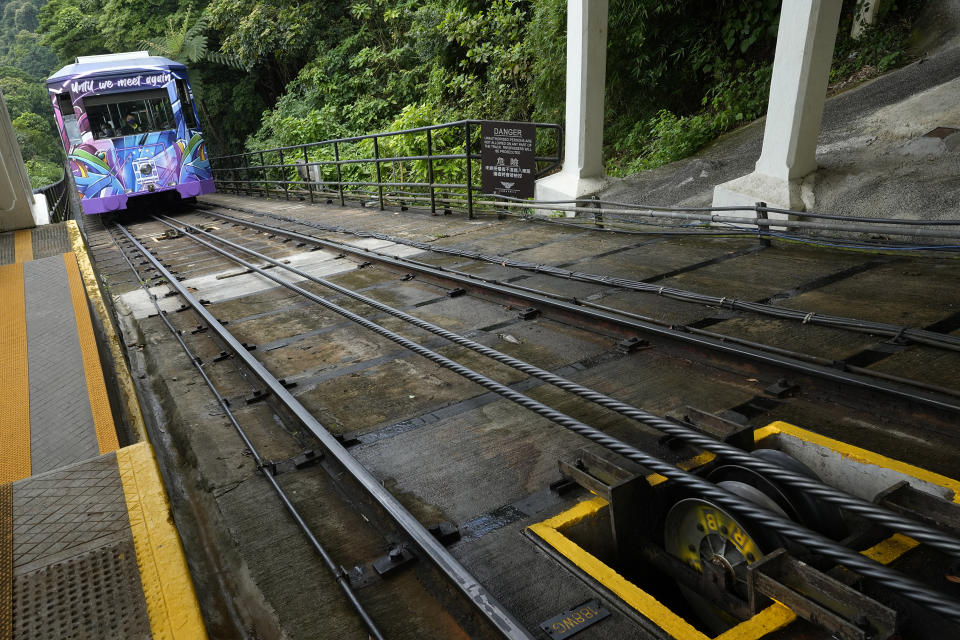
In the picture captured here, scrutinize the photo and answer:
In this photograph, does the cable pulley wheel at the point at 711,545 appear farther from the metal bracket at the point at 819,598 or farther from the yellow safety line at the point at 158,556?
the yellow safety line at the point at 158,556

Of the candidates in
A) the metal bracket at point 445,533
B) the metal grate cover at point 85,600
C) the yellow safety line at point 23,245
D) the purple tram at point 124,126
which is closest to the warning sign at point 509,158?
the yellow safety line at point 23,245

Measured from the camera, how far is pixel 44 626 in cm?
148

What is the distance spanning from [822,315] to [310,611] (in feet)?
11.1

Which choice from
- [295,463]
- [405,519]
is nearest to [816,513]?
[405,519]

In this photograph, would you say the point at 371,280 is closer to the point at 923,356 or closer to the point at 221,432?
the point at 221,432

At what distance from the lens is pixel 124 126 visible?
→ 13328 millimetres

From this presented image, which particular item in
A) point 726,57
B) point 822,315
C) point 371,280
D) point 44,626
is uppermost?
point 726,57

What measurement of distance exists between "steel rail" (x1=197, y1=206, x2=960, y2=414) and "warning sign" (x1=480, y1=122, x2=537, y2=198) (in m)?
2.46

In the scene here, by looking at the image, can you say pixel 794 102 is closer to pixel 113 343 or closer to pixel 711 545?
pixel 711 545

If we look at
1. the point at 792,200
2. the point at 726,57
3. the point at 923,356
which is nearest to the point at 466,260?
the point at 792,200

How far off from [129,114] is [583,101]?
10.1 meters

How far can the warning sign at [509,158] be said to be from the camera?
8445mm

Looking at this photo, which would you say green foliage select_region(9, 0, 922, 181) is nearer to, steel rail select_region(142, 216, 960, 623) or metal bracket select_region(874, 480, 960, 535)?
steel rail select_region(142, 216, 960, 623)

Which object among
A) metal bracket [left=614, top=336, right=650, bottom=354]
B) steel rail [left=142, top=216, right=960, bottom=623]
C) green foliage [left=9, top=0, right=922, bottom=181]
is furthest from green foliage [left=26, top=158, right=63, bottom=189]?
steel rail [left=142, top=216, right=960, bottom=623]
